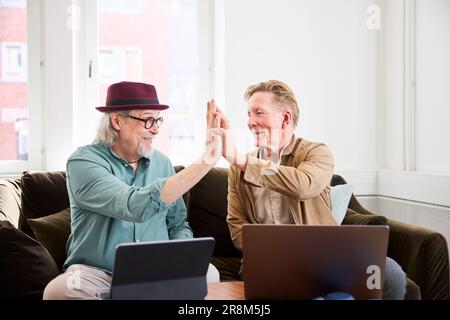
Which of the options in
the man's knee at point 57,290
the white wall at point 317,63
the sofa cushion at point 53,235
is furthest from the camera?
the white wall at point 317,63

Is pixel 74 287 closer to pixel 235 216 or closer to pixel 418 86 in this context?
pixel 235 216

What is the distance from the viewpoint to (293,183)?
2.07m

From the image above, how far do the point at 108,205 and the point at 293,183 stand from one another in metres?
0.66

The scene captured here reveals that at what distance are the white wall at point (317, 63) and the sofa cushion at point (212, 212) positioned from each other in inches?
26.8

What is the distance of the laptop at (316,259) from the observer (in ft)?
4.65

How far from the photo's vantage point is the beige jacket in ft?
6.84

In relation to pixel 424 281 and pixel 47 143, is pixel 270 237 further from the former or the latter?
pixel 47 143

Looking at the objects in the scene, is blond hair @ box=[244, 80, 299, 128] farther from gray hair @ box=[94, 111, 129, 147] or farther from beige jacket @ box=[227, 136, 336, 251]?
gray hair @ box=[94, 111, 129, 147]

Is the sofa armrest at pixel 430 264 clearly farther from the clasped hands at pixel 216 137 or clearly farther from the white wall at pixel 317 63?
the white wall at pixel 317 63

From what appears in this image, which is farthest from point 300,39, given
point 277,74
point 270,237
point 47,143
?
point 270,237

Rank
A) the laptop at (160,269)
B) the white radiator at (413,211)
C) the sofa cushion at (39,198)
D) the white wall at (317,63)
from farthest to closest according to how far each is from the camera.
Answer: the white wall at (317,63) < the white radiator at (413,211) < the sofa cushion at (39,198) < the laptop at (160,269)

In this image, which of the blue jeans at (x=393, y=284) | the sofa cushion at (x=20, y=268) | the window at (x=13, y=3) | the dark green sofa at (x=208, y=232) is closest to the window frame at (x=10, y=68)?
the window at (x=13, y=3)

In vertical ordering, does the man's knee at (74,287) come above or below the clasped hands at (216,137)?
below

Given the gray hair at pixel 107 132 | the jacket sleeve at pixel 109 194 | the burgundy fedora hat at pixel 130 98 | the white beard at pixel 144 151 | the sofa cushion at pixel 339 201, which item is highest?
the burgundy fedora hat at pixel 130 98
